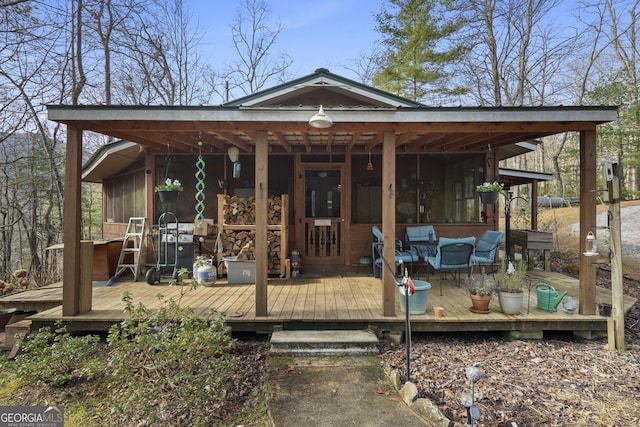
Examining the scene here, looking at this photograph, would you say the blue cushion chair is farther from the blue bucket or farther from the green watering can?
the blue bucket

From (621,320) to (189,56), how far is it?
16.0 meters

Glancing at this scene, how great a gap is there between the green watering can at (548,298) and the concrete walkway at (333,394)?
7.75 ft

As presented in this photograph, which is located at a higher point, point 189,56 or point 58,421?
point 189,56

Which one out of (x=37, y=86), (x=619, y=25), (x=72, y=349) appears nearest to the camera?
(x=72, y=349)

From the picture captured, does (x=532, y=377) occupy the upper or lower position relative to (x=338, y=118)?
lower

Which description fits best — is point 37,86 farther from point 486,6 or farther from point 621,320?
point 486,6

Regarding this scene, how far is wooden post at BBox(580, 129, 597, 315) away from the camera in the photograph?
388 centimetres

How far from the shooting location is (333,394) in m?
2.72

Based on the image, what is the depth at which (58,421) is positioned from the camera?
2.63 m

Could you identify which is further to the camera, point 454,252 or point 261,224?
point 454,252

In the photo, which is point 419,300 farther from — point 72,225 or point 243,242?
point 72,225

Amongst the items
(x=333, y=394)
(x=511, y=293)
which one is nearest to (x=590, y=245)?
(x=511, y=293)

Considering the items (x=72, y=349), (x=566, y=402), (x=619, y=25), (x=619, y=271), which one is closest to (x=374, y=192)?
(x=619, y=271)

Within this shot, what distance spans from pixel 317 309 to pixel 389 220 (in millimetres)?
1403
